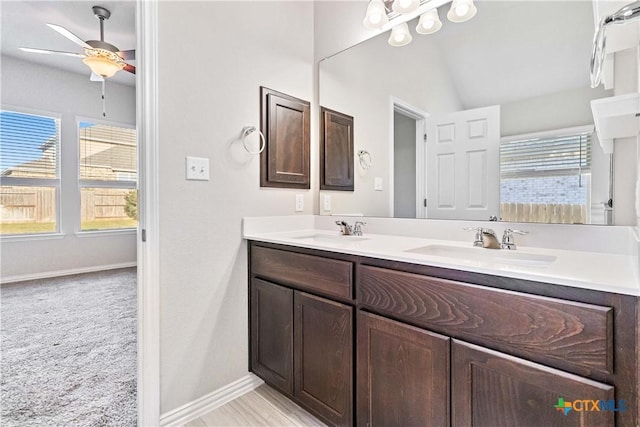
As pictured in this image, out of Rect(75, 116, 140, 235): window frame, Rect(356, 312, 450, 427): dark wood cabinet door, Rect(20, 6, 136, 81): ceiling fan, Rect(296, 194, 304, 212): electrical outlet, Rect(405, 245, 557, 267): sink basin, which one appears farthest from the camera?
Rect(75, 116, 140, 235): window frame

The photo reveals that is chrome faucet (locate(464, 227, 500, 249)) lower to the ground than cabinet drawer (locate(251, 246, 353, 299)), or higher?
higher

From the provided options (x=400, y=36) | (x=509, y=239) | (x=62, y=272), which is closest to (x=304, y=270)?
(x=509, y=239)

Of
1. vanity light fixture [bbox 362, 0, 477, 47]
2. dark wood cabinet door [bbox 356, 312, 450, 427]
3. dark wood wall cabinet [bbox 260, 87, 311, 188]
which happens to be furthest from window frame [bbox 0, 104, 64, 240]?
dark wood cabinet door [bbox 356, 312, 450, 427]

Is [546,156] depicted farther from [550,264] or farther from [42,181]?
[42,181]

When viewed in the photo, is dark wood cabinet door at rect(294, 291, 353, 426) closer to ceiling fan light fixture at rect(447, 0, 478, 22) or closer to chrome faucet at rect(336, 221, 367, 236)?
chrome faucet at rect(336, 221, 367, 236)

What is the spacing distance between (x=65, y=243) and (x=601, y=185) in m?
5.61

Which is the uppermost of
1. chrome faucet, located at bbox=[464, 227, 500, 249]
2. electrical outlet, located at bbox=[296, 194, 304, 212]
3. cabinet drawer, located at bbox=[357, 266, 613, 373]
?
electrical outlet, located at bbox=[296, 194, 304, 212]

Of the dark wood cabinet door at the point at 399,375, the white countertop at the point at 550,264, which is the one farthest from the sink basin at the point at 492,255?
the dark wood cabinet door at the point at 399,375

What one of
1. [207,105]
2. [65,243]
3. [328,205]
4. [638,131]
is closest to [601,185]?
[638,131]

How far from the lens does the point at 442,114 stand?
154 cm

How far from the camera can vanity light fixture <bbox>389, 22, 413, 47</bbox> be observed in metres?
1.66

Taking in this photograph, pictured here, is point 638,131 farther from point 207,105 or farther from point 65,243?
point 65,243

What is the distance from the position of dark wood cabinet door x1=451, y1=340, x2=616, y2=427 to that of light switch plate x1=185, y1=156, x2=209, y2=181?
4.30 feet

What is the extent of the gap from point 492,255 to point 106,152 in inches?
211
